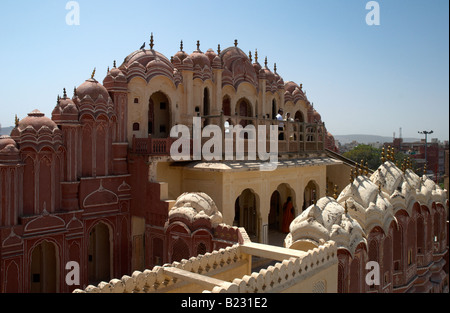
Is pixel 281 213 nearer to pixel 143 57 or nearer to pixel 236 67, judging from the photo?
pixel 236 67

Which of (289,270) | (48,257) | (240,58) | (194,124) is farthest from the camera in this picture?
(240,58)

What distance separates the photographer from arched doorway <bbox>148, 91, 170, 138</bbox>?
63.5 feet

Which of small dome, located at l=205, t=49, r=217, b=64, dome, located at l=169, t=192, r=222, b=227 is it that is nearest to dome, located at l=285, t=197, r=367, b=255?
dome, located at l=169, t=192, r=222, b=227

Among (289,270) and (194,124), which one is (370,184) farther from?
(194,124)

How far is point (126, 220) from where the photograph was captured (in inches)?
657

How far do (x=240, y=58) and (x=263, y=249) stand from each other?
556 inches

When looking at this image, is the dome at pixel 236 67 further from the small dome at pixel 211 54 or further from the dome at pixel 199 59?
the dome at pixel 199 59

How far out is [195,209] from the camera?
1364cm

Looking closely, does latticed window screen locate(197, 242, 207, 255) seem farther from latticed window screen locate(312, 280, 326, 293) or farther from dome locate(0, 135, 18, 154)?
dome locate(0, 135, 18, 154)

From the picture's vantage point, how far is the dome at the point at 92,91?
15.6m

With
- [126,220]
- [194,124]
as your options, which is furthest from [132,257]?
[194,124]

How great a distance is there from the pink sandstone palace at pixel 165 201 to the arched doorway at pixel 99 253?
4 cm

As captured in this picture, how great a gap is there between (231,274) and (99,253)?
8.59 meters

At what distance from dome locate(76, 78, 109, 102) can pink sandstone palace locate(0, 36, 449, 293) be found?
0.17ft
